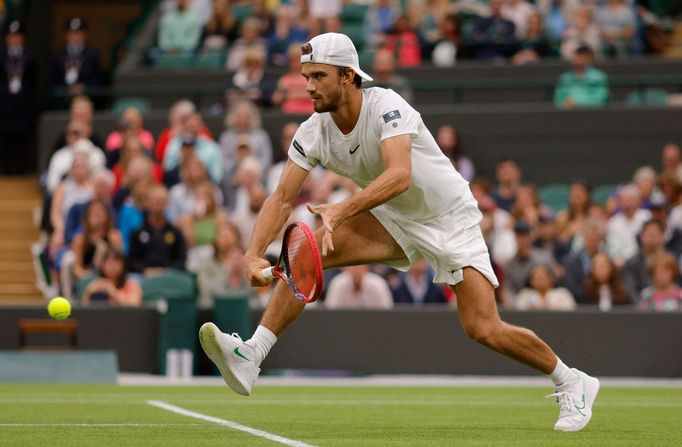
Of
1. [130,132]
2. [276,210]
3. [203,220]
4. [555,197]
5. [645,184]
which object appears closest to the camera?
[276,210]

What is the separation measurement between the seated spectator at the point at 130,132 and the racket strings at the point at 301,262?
10.4 m

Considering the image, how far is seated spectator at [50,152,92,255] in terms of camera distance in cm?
1723

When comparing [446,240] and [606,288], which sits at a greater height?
[446,240]

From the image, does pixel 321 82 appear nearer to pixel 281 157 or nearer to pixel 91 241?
pixel 91 241

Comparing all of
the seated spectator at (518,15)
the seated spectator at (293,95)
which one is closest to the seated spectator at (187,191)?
the seated spectator at (293,95)

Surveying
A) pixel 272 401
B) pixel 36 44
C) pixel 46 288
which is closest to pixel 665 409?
pixel 272 401

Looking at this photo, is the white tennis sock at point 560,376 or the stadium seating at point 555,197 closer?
the white tennis sock at point 560,376

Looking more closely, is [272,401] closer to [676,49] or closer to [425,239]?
[425,239]

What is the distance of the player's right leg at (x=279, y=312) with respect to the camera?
8.48 metres

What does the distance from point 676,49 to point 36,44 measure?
32.0ft

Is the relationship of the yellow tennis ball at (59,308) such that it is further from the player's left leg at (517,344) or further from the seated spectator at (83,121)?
the seated spectator at (83,121)

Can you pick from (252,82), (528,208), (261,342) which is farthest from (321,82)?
(252,82)

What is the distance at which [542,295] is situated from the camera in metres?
15.9

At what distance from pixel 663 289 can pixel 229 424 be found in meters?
8.02
